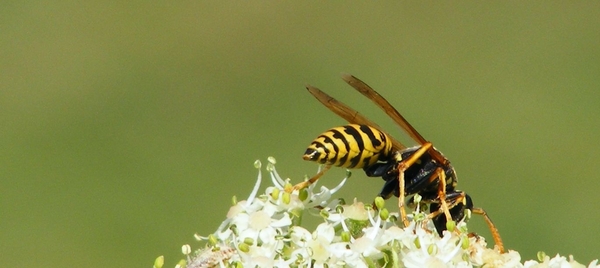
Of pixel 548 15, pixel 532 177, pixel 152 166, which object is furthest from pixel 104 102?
pixel 548 15

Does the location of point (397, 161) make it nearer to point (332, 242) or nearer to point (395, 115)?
point (395, 115)

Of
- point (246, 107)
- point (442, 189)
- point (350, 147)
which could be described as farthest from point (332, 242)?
point (246, 107)

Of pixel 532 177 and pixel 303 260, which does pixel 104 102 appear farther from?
pixel 303 260

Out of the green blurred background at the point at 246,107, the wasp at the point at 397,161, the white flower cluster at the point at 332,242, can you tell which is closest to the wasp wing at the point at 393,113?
the wasp at the point at 397,161

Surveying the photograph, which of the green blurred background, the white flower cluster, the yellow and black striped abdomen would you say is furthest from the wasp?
the green blurred background

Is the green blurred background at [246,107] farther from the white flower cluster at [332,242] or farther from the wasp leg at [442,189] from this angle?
the white flower cluster at [332,242]

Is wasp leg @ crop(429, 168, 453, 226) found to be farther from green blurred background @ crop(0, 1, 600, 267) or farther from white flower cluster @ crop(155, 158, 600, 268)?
green blurred background @ crop(0, 1, 600, 267)
